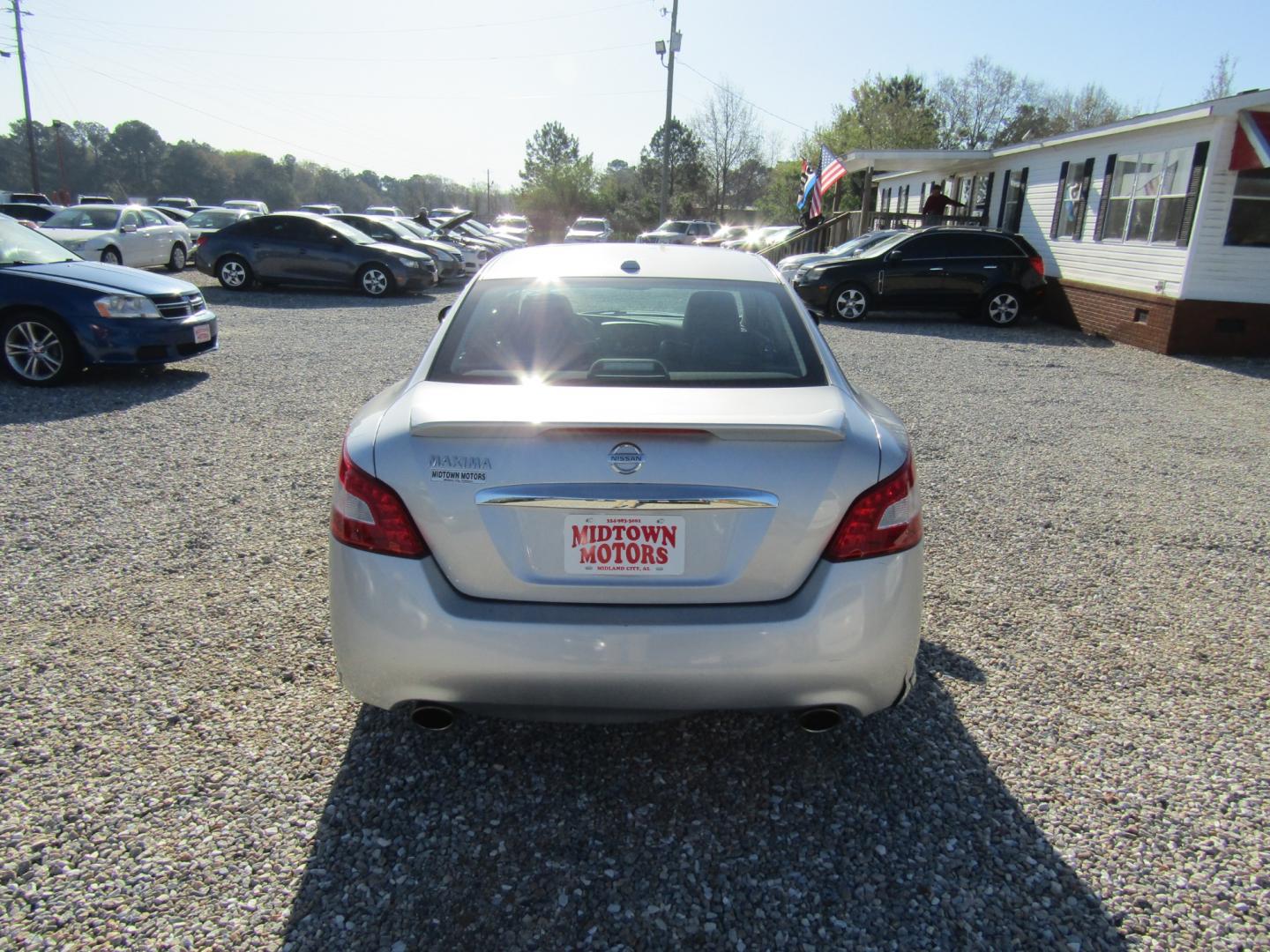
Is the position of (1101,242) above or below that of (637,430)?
above

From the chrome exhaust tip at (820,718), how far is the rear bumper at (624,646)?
0.18 ft

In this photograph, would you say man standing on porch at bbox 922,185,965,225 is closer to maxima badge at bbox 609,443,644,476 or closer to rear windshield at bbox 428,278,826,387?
rear windshield at bbox 428,278,826,387

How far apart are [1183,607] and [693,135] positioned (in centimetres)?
6217

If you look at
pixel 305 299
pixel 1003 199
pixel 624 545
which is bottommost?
pixel 305 299

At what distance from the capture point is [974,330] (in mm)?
14586

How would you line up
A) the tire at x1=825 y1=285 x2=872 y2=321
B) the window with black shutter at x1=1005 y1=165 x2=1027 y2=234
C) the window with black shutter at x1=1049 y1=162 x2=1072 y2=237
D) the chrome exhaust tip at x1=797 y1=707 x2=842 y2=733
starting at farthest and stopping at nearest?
the window with black shutter at x1=1005 y1=165 x2=1027 y2=234 < the window with black shutter at x1=1049 y1=162 x2=1072 y2=237 < the tire at x1=825 y1=285 x2=872 y2=321 < the chrome exhaust tip at x1=797 y1=707 x2=842 y2=733

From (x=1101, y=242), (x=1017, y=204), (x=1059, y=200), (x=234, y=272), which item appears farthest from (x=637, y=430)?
(x=1017, y=204)

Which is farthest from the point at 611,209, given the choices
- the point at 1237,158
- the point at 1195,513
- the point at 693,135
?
the point at 1195,513

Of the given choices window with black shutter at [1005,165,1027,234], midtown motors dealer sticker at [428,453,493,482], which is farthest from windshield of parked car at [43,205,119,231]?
midtown motors dealer sticker at [428,453,493,482]

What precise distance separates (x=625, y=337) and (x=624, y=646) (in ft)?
4.45

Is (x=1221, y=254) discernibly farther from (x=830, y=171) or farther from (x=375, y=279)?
(x=375, y=279)

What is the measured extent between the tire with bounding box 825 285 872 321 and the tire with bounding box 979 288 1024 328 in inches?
77.3

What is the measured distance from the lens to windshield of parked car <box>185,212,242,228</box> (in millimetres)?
24750

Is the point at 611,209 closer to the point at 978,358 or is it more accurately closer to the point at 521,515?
the point at 978,358
